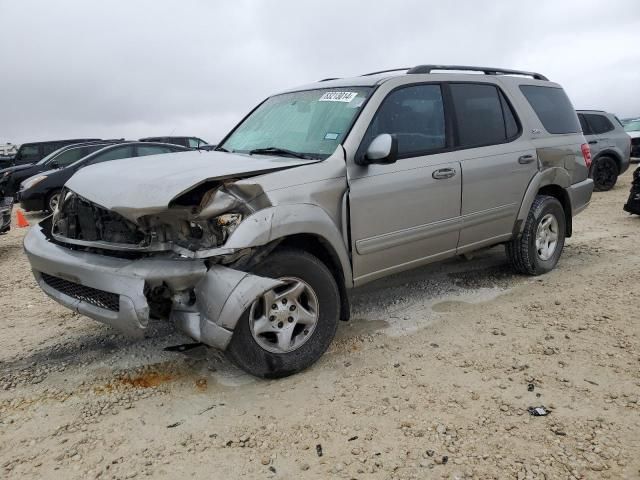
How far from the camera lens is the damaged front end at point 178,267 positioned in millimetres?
2830

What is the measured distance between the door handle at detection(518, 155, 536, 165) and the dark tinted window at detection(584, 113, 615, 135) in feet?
24.9

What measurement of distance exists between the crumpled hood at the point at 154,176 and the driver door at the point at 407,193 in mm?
539

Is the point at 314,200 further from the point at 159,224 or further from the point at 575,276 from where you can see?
the point at 575,276

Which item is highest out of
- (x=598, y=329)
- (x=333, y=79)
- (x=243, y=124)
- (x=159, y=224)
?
(x=333, y=79)

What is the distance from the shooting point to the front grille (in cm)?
292

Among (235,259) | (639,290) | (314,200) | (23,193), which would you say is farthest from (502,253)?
(23,193)

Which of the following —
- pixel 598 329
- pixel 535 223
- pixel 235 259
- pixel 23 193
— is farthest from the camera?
pixel 23 193

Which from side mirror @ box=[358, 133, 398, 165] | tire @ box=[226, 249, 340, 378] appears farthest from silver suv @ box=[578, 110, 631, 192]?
tire @ box=[226, 249, 340, 378]

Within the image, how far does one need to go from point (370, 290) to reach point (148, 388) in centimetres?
233

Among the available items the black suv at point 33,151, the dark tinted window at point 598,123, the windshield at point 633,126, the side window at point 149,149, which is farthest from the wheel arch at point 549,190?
the black suv at point 33,151

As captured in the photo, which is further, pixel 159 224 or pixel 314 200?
pixel 314 200

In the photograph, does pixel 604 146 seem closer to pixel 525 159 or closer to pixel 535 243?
pixel 535 243

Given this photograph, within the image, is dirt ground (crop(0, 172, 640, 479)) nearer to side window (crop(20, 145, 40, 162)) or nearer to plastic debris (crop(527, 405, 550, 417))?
plastic debris (crop(527, 405, 550, 417))

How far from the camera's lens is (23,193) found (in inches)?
405
